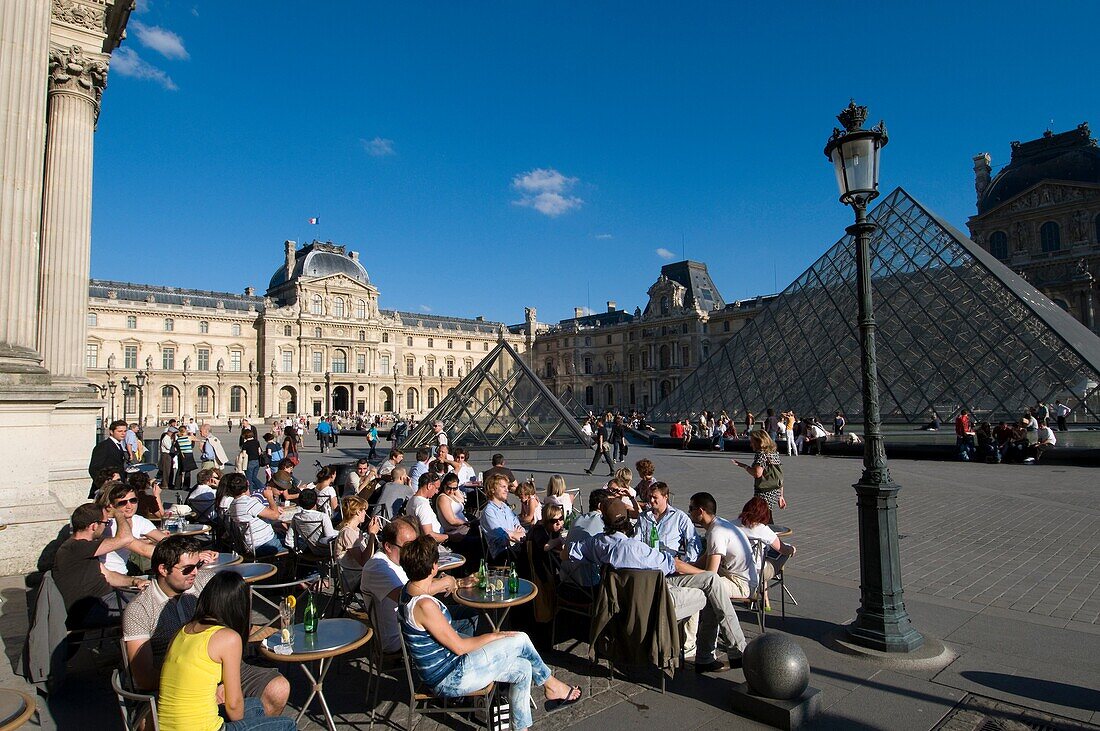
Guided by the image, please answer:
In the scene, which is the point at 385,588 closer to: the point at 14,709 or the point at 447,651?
the point at 447,651

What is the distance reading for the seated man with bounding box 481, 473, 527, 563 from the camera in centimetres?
449

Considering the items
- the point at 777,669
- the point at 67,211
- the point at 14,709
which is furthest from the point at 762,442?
the point at 67,211

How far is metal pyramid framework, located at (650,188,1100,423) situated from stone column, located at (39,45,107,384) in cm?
1809

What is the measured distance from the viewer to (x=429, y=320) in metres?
68.7

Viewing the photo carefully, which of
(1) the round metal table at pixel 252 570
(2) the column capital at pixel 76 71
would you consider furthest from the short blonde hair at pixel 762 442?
(2) the column capital at pixel 76 71

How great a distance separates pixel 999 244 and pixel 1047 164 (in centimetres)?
530

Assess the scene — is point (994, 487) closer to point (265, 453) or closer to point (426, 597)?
point (426, 597)

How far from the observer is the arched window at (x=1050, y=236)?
1489 inches

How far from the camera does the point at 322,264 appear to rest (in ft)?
189

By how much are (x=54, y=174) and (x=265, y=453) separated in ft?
19.4

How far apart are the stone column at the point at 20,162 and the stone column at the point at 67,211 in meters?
3.16

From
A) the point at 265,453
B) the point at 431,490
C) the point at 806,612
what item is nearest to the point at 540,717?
the point at 806,612

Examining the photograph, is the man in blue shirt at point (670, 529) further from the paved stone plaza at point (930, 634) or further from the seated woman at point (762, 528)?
the paved stone plaza at point (930, 634)

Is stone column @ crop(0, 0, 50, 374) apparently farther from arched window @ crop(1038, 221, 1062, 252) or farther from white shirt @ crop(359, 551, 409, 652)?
arched window @ crop(1038, 221, 1062, 252)
